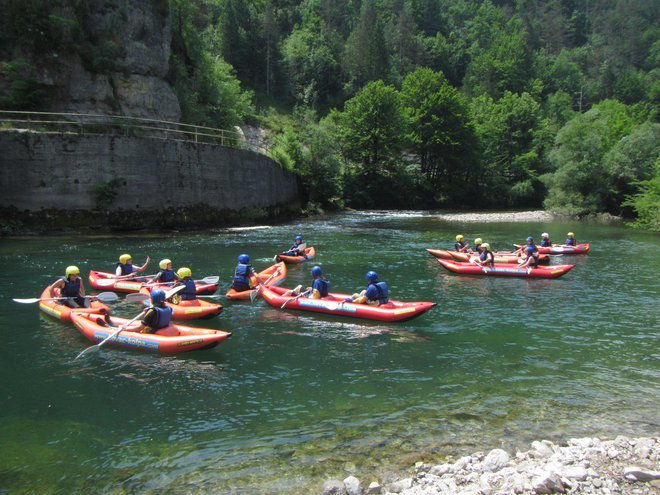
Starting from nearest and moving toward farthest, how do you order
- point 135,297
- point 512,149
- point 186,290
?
point 186,290
point 135,297
point 512,149

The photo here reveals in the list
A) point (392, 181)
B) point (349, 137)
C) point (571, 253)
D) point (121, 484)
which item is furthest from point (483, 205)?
point (121, 484)

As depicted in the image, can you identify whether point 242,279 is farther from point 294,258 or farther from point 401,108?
point 401,108

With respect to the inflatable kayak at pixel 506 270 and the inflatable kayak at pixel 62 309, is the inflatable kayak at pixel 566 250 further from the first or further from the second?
the inflatable kayak at pixel 62 309

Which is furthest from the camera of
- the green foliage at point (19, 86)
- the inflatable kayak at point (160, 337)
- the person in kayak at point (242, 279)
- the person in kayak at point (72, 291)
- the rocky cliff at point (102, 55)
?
the rocky cliff at point (102, 55)

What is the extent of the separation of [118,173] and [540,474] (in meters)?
25.8

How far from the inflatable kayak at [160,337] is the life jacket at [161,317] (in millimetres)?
83

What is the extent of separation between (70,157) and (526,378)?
2425cm

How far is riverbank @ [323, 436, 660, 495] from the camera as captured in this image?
17.1 ft

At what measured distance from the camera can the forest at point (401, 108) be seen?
4006cm

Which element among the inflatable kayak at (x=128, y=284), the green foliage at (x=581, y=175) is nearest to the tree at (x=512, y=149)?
the green foliage at (x=581, y=175)

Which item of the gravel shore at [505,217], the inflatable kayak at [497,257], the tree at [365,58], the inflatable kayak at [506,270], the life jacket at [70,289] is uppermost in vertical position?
the tree at [365,58]

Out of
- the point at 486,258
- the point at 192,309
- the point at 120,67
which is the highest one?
the point at 120,67

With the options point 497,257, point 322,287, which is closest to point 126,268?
point 322,287

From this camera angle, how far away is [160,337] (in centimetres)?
987
